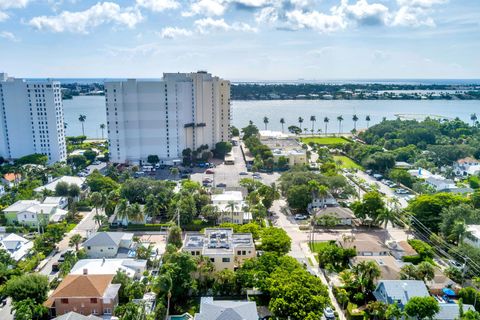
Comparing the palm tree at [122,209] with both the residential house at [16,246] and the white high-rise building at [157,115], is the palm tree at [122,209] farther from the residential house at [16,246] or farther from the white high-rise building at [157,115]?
the white high-rise building at [157,115]

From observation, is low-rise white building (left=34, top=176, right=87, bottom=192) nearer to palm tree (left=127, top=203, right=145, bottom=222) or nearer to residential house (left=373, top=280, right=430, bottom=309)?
palm tree (left=127, top=203, right=145, bottom=222)

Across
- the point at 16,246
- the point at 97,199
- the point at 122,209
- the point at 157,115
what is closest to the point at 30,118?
the point at 157,115

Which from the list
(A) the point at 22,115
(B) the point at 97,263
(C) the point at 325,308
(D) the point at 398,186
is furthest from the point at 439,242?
(A) the point at 22,115

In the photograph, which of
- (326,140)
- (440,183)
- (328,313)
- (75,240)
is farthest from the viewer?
(326,140)

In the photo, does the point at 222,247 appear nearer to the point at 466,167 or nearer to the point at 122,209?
the point at 122,209

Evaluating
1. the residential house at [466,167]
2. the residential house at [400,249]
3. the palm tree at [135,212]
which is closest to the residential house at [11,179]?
the palm tree at [135,212]

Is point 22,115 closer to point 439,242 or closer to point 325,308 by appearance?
point 325,308
